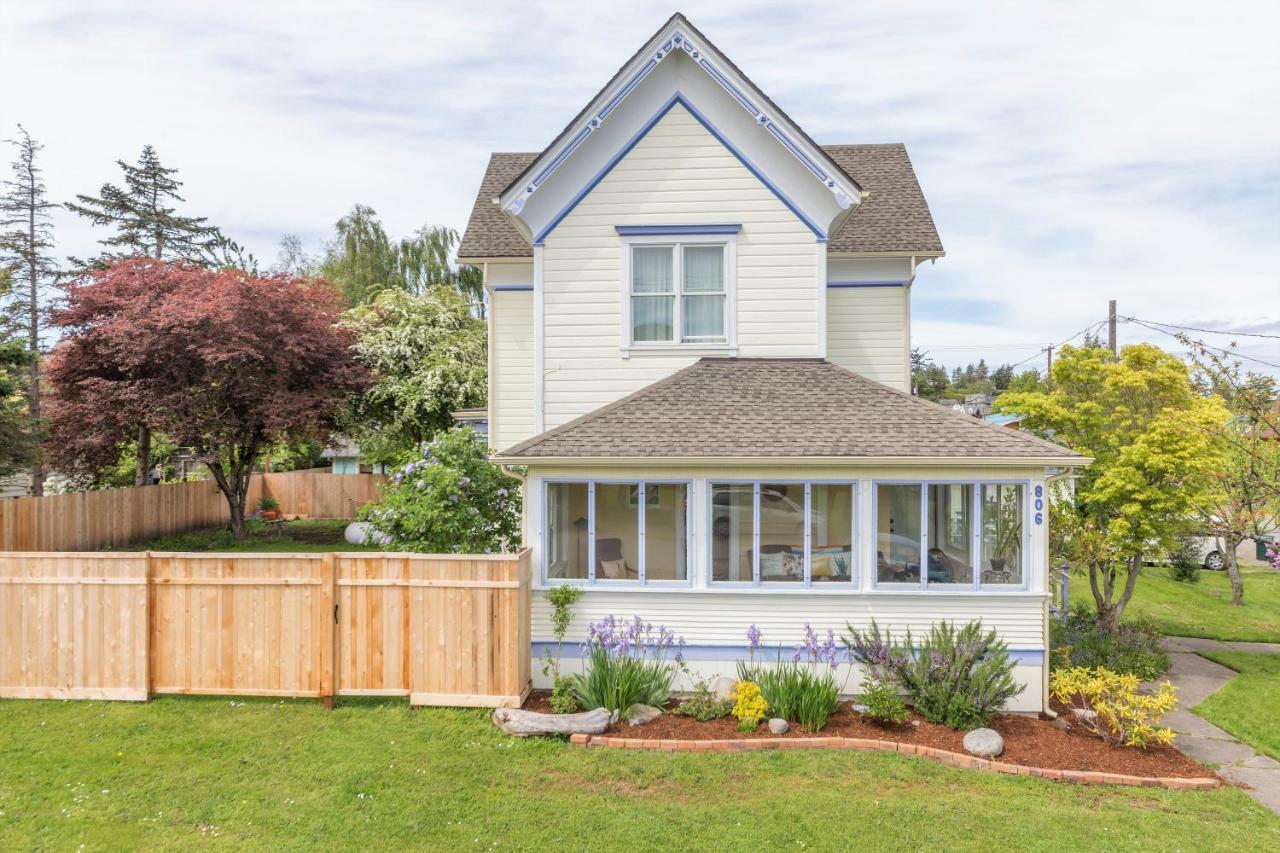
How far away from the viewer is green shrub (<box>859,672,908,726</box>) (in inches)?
330

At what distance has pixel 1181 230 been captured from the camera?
22250 mm

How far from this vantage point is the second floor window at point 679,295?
38.2 feet

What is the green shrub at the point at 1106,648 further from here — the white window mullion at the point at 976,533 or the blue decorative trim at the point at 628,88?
the blue decorative trim at the point at 628,88

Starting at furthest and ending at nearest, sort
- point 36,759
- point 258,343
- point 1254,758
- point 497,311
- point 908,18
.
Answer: point 258,343, point 497,311, point 908,18, point 1254,758, point 36,759

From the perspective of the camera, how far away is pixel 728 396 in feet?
34.6

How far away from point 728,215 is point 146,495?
1863cm

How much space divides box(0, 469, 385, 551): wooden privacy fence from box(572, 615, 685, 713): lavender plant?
6.08 meters

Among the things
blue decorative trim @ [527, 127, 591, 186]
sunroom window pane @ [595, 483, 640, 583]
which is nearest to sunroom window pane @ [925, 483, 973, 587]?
sunroom window pane @ [595, 483, 640, 583]

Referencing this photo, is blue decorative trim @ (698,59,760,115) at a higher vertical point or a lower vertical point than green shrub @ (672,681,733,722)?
higher

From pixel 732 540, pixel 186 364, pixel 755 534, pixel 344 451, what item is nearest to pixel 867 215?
pixel 755 534

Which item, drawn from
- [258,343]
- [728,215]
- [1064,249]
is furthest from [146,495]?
[1064,249]

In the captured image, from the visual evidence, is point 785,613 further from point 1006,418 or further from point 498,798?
point 1006,418

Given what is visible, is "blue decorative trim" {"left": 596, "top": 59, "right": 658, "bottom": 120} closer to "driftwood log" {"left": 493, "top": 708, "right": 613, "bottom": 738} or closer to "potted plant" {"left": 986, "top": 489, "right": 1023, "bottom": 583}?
"potted plant" {"left": 986, "top": 489, "right": 1023, "bottom": 583}

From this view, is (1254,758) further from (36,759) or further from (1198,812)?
(36,759)
